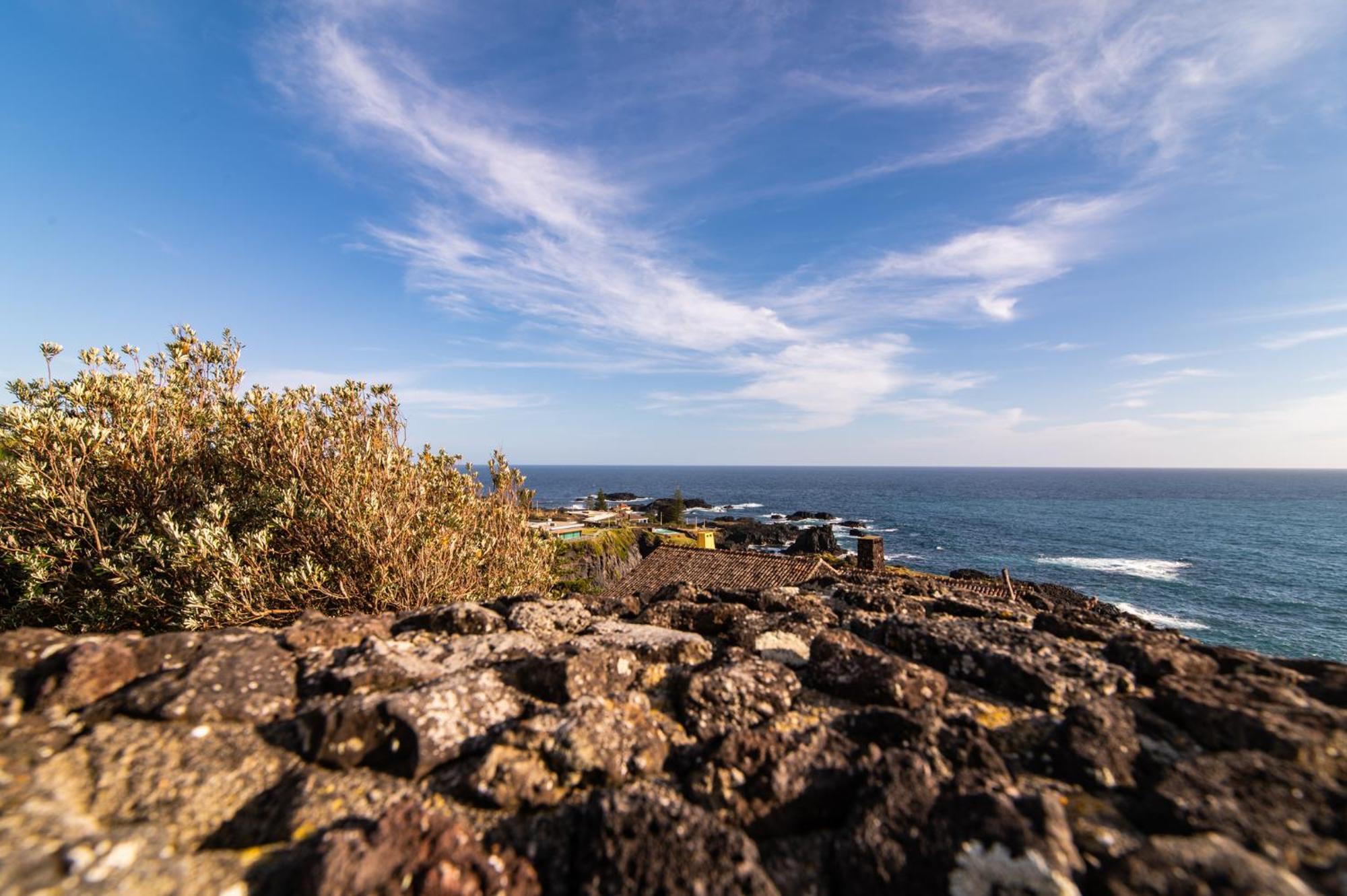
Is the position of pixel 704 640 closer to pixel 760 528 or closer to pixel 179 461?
pixel 179 461

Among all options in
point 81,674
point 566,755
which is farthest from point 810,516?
point 81,674

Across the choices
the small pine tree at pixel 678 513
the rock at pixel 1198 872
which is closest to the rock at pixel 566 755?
the rock at pixel 1198 872

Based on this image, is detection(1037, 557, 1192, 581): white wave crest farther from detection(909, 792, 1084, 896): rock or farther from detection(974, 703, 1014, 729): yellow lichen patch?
detection(909, 792, 1084, 896): rock

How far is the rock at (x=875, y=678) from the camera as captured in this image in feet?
11.8

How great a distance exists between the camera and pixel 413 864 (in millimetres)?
2252

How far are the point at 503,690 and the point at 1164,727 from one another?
157 inches

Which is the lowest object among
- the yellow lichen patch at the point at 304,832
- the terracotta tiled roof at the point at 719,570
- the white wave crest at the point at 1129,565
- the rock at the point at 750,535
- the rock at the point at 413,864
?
Answer: the white wave crest at the point at 1129,565

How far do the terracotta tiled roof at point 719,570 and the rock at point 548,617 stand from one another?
Result: 78.4ft

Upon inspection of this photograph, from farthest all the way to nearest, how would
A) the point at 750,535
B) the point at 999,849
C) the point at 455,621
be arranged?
the point at 750,535 < the point at 455,621 < the point at 999,849

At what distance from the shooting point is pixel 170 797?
265 cm

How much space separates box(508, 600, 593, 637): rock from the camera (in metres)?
5.10

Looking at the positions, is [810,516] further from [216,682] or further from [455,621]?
[216,682]

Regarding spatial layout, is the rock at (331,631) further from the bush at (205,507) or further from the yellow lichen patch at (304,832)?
the bush at (205,507)

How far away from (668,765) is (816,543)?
251ft
